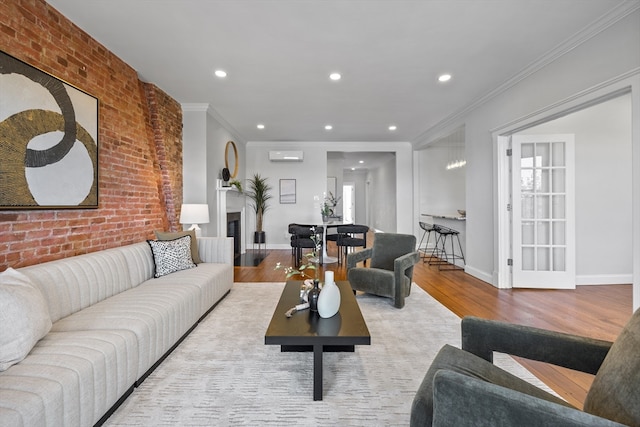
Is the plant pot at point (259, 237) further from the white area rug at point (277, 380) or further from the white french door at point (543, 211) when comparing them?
the white french door at point (543, 211)

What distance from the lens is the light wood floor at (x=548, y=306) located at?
203 centimetres

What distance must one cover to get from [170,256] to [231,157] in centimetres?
354

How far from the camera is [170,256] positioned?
309cm

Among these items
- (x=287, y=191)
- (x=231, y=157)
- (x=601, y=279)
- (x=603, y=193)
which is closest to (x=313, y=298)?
(x=601, y=279)

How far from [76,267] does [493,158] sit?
4.94 metres

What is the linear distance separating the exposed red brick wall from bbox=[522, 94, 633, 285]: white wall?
544 centimetres

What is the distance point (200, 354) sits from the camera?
226 centimetres

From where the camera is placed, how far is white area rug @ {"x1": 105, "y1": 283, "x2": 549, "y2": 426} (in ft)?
5.24

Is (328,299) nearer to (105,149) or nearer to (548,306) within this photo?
(105,149)

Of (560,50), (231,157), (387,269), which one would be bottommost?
(387,269)

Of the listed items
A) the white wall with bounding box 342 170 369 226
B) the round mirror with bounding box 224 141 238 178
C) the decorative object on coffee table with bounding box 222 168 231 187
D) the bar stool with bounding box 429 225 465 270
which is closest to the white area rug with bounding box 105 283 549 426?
the bar stool with bounding box 429 225 465 270

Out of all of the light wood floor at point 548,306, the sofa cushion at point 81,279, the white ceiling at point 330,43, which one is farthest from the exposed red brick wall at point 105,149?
the light wood floor at point 548,306

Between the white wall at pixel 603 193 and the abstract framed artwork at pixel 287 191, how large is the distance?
5196mm

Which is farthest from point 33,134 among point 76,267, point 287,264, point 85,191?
point 287,264
